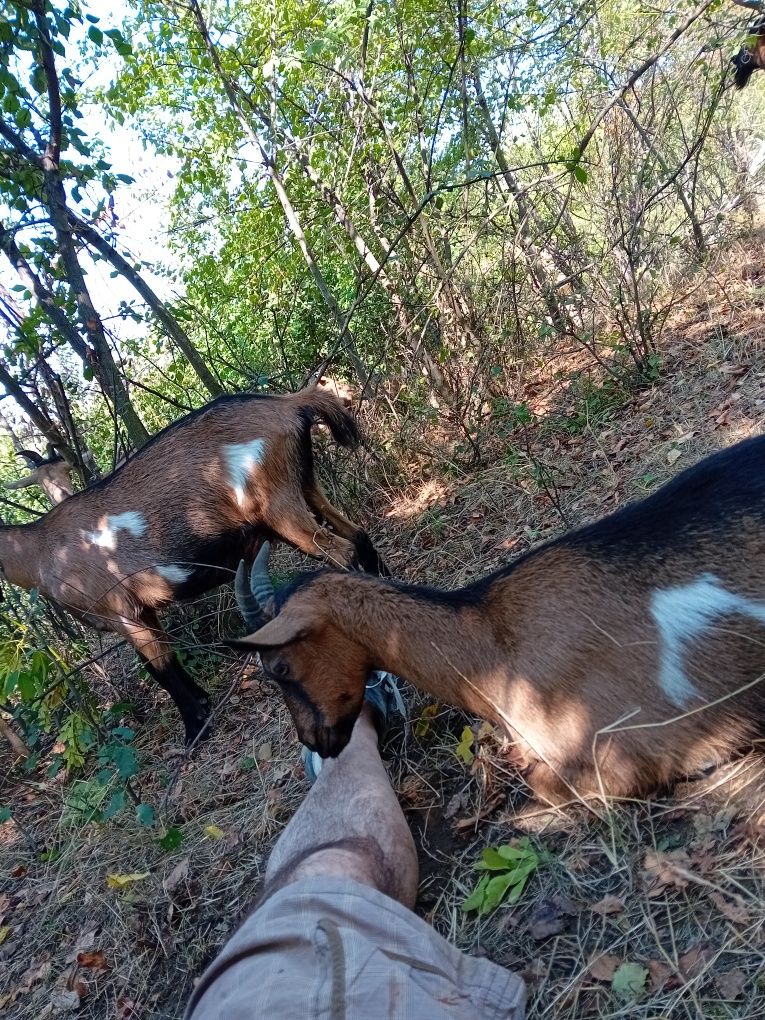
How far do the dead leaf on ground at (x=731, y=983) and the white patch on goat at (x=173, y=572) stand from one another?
12.2 ft

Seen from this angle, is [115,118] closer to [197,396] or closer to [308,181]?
[308,181]

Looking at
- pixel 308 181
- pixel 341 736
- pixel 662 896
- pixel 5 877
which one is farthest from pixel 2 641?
pixel 308 181

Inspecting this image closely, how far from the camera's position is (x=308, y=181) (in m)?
6.56

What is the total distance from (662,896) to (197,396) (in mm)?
6295

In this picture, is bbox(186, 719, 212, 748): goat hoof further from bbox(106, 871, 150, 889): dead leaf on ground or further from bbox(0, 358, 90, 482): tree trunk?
bbox(0, 358, 90, 482): tree trunk

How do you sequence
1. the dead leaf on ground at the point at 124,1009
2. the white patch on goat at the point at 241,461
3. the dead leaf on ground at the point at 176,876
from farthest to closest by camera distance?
the white patch on goat at the point at 241,461
the dead leaf on ground at the point at 176,876
the dead leaf on ground at the point at 124,1009

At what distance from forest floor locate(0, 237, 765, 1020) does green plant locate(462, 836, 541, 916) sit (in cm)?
4

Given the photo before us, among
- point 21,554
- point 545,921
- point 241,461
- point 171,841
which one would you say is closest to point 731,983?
point 545,921

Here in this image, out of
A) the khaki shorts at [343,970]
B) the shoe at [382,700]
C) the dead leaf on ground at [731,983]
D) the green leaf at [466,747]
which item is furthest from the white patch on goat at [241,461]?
the dead leaf on ground at [731,983]

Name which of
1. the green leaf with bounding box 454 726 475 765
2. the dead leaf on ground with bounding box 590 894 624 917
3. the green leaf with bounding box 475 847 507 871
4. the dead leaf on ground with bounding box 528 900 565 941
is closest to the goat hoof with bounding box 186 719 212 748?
the green leaf with bounding box 454 726 475 765

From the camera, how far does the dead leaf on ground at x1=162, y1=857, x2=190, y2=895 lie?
11.4 ft

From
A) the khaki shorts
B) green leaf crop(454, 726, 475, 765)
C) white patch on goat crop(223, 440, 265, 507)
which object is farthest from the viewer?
white patch on goat crop(223, 440, 265, 507)

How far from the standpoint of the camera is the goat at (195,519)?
4.85 metres

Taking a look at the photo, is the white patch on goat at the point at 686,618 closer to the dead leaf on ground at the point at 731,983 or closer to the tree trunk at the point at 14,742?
the dead leaf on ground at the point at 731,983
